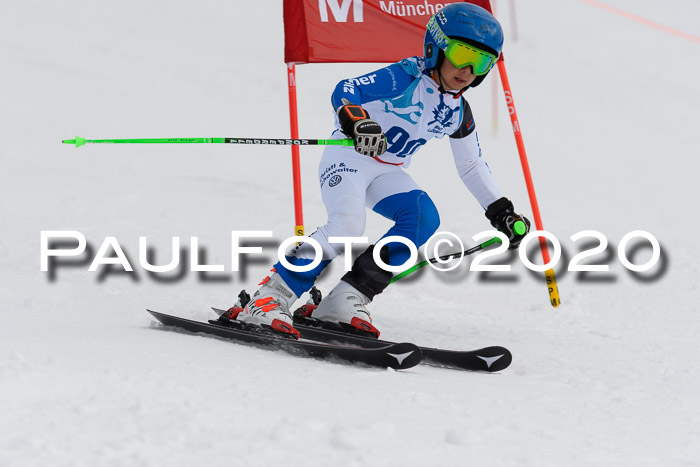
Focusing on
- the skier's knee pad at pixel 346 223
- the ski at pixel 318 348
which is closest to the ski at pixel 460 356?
the ski at pixel 318 348

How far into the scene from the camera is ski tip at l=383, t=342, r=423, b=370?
3.24 m

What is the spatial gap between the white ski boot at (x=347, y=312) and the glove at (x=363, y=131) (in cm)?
78

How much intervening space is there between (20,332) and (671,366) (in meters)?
3.02

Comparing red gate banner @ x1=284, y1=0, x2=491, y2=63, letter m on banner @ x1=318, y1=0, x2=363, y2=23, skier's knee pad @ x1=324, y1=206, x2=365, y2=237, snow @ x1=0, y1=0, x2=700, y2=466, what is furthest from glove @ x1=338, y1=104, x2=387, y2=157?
letter m on banner @ x1=318, y1=0, x2=363, y2=23

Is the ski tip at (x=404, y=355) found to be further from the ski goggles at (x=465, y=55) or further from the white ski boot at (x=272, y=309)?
the ski goggles at (x=465, y=55)

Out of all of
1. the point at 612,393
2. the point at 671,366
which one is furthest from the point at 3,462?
the point at 671,366

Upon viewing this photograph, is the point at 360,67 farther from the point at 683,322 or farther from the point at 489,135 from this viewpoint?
the point at 683,322

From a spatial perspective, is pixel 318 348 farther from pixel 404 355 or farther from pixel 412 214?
pixel 412 214

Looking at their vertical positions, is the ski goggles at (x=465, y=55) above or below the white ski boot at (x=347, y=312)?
above

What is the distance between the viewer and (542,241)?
4766 millimetres

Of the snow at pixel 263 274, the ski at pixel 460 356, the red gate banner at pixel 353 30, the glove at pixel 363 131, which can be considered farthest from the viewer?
the red gate banner at pixel 353 30

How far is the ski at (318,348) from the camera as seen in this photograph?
3.25 m

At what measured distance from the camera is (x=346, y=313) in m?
3.98

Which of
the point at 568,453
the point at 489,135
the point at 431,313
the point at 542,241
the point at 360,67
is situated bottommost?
the point at 568,453
